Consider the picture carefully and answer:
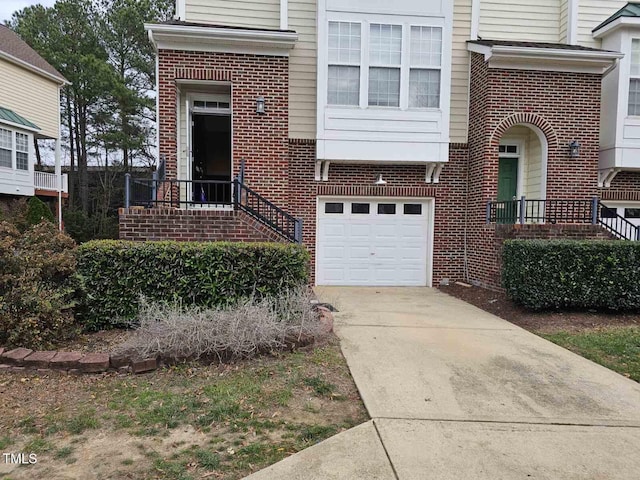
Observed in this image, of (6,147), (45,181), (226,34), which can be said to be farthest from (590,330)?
(45,181)

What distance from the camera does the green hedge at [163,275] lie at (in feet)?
17.5

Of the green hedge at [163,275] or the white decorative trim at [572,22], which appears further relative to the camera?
the white decorative trim at [572,22]

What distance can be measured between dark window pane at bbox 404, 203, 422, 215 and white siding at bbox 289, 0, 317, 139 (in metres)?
3.18

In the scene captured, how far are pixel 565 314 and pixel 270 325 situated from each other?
5.23 meters

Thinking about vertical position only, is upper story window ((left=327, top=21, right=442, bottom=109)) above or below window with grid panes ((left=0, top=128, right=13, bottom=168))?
above

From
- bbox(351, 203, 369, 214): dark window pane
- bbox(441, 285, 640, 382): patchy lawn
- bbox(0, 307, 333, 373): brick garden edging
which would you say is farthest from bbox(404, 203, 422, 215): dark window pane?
bbox(0, 307, 333, 373): brick garden edging

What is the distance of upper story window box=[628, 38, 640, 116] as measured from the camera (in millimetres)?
9812

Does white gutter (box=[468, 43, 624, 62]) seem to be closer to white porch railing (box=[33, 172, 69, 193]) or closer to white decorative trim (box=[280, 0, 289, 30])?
white decorative trim (box=[280, 0, 289, 30])

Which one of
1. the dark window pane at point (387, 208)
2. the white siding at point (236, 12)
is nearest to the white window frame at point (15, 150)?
the white siding at point (236, 12)

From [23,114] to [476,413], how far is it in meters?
21.6

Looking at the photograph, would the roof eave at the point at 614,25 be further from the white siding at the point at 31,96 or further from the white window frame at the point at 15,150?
the white siding at the point at 31,96

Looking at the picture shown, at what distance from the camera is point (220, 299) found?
544 centimetres

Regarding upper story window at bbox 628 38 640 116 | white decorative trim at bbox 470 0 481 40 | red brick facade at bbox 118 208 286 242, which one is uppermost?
white decorative trim at bbox 470 0 481 40

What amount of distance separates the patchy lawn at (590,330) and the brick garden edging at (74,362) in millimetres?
5110
